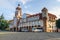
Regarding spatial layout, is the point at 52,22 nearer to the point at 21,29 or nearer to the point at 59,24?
the point at 59,24

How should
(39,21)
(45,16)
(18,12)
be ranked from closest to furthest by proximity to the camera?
(45,16)
(39,21)
(18,12)

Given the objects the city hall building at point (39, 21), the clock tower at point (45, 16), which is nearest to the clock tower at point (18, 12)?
the city hall building at point (39, 21)

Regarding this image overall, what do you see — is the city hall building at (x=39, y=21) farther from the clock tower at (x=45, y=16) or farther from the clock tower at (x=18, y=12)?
the clock tower at (x=18, y=12)

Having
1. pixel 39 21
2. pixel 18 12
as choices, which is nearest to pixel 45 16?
pixel 39 21

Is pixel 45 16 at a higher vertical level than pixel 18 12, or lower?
lower

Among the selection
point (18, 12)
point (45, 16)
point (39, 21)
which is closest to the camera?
point (45, 16)

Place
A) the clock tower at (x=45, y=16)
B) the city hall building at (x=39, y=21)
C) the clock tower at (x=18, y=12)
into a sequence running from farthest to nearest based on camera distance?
1. the clock tower at (x=18, y=12)
2. the city hall building at (x=39, y=21)
3. the clock tower at (x=45, y=16)

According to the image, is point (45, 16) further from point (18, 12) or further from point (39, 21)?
point (18, 12)

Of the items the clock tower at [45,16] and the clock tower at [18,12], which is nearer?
the clock tower at [45,16]

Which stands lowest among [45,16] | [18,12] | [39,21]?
[39,21]

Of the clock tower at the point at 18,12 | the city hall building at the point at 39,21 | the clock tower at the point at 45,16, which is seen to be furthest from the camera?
the clock tower at the point at 18,12

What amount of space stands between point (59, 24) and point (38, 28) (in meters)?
8.44

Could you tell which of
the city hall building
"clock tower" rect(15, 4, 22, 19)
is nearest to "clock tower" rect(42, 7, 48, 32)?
the city hall building

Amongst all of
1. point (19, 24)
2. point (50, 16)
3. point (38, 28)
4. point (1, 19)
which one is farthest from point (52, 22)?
point (1, 19)
